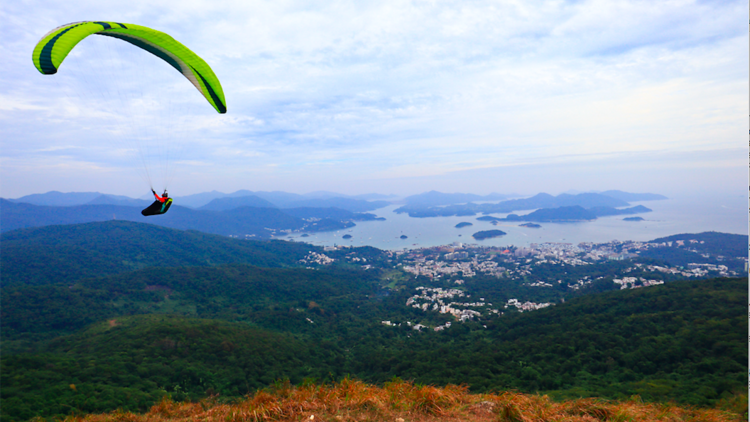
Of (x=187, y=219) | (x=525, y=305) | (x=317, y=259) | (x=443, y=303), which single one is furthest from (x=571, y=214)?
(x=187, y=219)

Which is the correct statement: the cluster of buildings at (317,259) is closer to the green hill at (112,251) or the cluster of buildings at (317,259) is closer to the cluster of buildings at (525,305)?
the green hill at (112,251)

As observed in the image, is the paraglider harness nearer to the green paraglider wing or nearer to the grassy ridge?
the green paraglider wing

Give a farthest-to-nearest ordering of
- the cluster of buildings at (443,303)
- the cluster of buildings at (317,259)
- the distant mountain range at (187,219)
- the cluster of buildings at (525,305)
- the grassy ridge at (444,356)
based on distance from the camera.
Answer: the distant mountain range at (187,219)
the cluster of buildings at (317,259)
the cluster of buildings at (525,305)
the cluster of buildings at (443,303)
the grassy ridge at (444,356)

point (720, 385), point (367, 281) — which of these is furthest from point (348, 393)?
point (367, 281)

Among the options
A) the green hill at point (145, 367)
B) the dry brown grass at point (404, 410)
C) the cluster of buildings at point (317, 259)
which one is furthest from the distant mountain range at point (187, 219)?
the dry brown grass at point (404, 410)

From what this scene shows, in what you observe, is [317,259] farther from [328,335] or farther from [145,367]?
[145,367]
